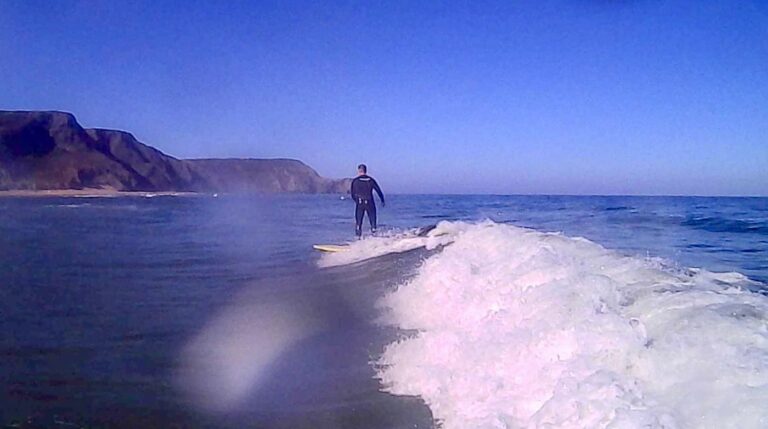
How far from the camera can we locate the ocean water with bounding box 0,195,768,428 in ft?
13.0

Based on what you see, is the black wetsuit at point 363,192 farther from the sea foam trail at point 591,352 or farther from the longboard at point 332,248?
the sea foam trail at point 591,352

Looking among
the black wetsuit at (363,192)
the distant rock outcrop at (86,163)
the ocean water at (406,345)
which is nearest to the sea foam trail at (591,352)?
the ocean water at (406,345)

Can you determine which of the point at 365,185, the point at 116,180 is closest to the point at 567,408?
the point at 365,185

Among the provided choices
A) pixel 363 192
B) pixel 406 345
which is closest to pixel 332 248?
pixel 363 192

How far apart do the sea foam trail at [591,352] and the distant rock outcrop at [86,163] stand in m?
84.2

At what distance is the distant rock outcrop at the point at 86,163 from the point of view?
87.4 meters

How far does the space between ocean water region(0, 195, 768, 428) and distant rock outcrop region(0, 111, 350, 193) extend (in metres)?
80.5

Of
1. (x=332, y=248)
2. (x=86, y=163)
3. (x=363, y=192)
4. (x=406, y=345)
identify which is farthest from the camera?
(x=86, y=163)

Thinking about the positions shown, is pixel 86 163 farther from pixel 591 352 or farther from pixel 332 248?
pixel 591 352

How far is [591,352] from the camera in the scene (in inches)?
178

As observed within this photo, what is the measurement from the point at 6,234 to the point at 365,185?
11.3 meters

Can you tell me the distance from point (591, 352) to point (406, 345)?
2.31 m

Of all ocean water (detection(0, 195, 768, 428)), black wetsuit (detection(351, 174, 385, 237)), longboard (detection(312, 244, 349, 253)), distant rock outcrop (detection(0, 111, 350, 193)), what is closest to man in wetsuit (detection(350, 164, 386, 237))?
black wetsuit (detection(351, 174, 385, 237))

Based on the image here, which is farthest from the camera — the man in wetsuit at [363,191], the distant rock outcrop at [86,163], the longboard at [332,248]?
the distant rock outcrop at [86,163]
